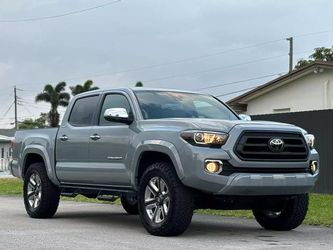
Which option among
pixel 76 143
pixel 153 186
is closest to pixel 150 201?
pixel 153 186

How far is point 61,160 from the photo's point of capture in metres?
9.89

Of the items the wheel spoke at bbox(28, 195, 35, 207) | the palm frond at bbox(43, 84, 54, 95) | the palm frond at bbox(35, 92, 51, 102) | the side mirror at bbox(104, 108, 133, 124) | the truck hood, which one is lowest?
the wheel spoke at bbox(28, 195, 35, 207)

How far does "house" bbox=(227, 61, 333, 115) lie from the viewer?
21969mm

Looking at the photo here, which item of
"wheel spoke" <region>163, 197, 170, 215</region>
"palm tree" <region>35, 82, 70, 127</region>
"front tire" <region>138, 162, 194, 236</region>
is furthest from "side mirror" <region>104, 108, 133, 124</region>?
"palm tree" <region>35, 82, 70, 127</region>

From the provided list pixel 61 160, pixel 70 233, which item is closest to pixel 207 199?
pixel 70 233

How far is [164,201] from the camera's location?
7809 mm

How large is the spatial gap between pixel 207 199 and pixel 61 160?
2951mm

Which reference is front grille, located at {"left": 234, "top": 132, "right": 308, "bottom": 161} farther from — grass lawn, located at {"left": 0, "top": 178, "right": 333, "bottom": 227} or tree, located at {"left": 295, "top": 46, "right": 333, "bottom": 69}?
tree, located at {"left": 295, "top": 46, "right": 333, "bottom": 69}

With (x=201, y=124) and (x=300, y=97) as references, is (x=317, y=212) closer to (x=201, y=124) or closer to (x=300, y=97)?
(x=201, y=124)

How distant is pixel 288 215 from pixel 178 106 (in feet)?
7.10

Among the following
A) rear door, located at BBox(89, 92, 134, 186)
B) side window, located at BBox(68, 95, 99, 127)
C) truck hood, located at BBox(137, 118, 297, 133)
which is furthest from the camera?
side window, located at BBox(68, 95, 99, 127)

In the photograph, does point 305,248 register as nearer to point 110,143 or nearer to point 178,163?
point 178,163

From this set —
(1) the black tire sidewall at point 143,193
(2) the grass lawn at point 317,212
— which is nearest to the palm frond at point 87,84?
(2) the grass lawn at point 317,212

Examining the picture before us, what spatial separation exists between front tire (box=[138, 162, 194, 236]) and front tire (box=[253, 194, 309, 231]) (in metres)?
1.69
